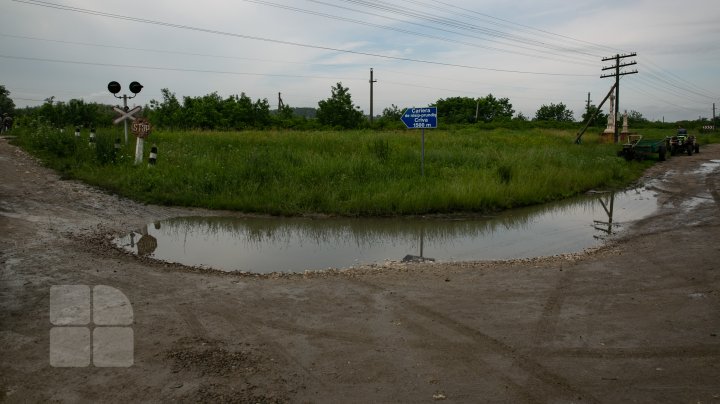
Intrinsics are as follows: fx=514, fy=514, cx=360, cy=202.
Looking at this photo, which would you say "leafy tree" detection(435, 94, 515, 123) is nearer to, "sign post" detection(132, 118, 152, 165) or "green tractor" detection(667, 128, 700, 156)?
"green tractor" detection(667, 128, 700, 156)

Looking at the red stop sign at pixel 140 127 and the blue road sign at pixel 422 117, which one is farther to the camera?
the red stop sign at pixel 140 127

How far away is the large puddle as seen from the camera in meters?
8.96

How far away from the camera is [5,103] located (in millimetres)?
51188

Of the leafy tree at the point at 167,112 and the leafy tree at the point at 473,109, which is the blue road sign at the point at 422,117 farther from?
the leafy tree at the point at 473,109

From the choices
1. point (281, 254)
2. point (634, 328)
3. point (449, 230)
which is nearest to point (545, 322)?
point (634, 328)

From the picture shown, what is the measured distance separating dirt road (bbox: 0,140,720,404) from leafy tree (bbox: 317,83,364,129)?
42601 millimetres

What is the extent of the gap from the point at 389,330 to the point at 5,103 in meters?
59.2

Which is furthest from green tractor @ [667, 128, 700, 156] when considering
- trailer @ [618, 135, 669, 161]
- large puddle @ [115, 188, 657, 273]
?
large puddle @ [115, 188, 657, 273]

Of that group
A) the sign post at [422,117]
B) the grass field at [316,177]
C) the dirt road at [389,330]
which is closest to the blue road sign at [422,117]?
the sign post at [422,117]

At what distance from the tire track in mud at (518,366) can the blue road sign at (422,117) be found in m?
9.69

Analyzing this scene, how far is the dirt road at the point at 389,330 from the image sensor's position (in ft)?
13.5

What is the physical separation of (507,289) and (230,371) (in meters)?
3.86

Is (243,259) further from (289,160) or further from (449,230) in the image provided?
(289,160)

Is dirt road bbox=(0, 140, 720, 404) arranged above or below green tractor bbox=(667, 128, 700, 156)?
below
